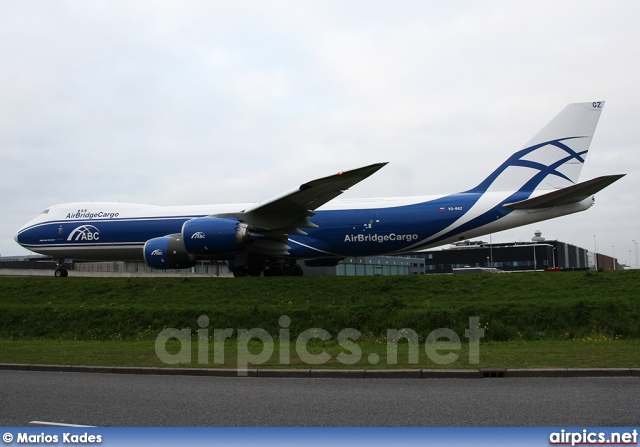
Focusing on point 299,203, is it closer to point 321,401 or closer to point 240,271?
point 240,271

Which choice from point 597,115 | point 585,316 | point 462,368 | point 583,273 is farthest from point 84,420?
point 597,115

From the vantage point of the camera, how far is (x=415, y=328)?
15.7 m

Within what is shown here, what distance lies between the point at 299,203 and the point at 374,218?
359cm

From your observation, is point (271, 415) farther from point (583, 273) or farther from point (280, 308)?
point (583, 273)

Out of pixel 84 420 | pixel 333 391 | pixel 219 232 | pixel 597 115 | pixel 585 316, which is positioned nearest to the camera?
pixel 84 420

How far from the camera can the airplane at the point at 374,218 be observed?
2155 centimetres

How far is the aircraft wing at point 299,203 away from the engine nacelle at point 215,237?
82 cm

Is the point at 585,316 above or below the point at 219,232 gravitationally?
below

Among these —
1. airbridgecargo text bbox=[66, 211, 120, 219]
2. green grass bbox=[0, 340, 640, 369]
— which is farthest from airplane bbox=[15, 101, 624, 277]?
green grass bbox=[0, 340, 640, 369]

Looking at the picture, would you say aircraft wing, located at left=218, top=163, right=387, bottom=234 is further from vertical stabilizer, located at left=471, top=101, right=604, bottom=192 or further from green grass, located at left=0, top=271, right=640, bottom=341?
vertical stabilizer, located at left=471, top=101, right=604, bottom=192

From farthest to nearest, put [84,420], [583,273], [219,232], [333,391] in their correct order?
[219,232] → [583,273] → [333,391] → [84,420]

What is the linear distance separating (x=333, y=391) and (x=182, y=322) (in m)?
9.56

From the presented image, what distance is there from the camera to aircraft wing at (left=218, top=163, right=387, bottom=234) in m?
19.5

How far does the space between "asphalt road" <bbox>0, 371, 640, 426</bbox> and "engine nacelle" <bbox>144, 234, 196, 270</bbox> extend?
38.5 feet
